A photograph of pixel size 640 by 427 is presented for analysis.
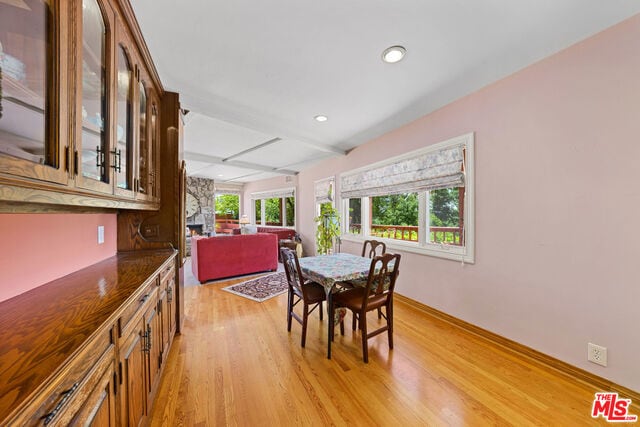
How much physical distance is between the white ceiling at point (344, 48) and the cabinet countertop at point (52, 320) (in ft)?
5.43

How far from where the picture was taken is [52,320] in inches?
35.3

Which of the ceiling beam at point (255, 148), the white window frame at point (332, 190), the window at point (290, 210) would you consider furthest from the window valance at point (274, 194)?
the ceiling beam at point (255, 148)

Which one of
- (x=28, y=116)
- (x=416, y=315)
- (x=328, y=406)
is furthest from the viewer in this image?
(x=416, y=315)

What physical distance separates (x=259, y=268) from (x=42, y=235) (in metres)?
3.64

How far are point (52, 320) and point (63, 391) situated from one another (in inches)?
15.3

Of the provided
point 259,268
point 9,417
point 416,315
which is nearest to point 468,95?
point 416,315

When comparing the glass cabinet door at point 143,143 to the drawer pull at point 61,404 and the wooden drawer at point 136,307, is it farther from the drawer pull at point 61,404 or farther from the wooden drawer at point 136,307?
the drawer pull at point 61,404

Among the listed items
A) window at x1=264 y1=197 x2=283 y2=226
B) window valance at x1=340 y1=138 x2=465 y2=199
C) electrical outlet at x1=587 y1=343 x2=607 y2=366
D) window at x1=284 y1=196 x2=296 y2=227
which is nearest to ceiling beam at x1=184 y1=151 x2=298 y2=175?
window at x1=284 y1=196 x2=296 y2=227

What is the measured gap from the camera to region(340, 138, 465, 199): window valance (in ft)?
9.04

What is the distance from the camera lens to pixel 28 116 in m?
0.79

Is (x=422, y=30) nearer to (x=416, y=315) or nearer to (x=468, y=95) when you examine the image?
(x=468, y=95)

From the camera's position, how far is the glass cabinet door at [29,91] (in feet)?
2.34

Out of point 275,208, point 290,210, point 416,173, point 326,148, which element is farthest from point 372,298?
point 275,208

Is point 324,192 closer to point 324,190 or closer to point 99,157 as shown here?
point 324,190
